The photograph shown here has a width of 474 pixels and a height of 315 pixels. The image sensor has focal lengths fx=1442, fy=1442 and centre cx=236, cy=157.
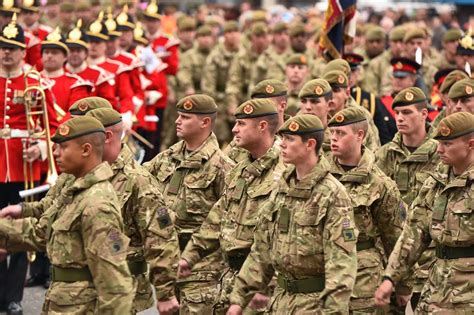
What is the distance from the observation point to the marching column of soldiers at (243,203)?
8.80m

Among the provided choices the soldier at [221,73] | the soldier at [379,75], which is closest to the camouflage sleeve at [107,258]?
the soldier at [379,75]

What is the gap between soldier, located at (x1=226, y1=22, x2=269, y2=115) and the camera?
23.5 m

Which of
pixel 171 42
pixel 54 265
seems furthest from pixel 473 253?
pixel 171 42

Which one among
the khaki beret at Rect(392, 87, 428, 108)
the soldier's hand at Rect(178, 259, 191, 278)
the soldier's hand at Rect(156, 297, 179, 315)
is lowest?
the soldier's hand at Rect(156, 297, 179, 315)

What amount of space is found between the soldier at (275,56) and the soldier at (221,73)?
757mm

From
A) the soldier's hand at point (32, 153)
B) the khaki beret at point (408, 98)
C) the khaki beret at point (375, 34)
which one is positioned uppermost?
the khaki beret at point (375, 34)

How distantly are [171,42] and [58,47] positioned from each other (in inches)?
292

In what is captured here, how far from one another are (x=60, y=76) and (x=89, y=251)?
22.5 ft

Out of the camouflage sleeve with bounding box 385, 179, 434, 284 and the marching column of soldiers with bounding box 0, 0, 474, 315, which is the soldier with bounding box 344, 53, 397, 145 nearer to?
the marching column of soldiers with bounding box 0, 0, 474, 315

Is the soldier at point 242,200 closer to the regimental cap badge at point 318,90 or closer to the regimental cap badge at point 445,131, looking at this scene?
the regimental cap badge at point 445,131

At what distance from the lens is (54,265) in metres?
8.84

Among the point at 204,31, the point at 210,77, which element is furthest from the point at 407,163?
the point at 204,31

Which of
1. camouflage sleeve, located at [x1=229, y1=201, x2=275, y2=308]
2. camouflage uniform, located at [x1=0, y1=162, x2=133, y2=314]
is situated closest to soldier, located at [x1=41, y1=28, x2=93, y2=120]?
camouflage sleeve, located at [x1=229, y1=201, x2=275, y2=308]

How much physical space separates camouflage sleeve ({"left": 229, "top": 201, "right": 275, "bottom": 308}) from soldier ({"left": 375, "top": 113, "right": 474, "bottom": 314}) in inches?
30.9
